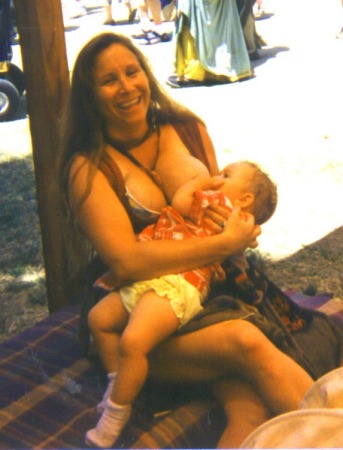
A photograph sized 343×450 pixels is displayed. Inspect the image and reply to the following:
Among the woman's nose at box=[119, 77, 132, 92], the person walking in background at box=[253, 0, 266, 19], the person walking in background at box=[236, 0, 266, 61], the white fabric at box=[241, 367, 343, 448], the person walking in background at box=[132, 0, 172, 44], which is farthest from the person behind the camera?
the person walking in background at box=[253, 0, 266, 19]

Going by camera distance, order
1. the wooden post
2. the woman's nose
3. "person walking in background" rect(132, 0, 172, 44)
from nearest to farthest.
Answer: the woman's nose < the wooden post < "person walking in background" rect(132, 0, 172, 44)

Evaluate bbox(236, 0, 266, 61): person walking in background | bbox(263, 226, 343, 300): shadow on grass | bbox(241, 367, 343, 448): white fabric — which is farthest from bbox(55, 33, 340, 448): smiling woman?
bbox(236, 0, 266, 61): person walking in background

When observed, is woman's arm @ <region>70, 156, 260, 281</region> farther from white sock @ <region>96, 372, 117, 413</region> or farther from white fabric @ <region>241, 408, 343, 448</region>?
white fabric @ <region>241, 408, 343, 448</region>

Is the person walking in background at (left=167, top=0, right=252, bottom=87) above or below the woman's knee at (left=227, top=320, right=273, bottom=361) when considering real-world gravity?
below

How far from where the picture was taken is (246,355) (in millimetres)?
2096

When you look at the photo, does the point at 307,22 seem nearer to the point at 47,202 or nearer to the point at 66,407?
the point at 47,202

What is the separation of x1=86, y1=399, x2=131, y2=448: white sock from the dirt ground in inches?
50.2

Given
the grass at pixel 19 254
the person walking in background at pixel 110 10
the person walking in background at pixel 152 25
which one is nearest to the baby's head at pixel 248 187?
the grass at pixel 19 254

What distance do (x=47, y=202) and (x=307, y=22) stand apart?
29.4 ft

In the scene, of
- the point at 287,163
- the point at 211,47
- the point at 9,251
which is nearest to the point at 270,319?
the point at 9,251

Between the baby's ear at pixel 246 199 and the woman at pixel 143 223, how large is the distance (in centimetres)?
5

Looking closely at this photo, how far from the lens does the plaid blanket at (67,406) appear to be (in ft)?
7.42

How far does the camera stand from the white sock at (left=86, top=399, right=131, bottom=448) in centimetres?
217

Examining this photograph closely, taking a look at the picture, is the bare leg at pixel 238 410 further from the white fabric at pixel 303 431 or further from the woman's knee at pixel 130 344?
the white fabric at pixel 303 431
